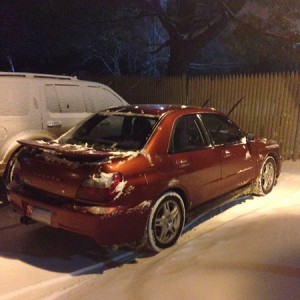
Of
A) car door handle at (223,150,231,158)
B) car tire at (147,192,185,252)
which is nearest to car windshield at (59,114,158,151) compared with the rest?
car tire at (147,192,185,252)

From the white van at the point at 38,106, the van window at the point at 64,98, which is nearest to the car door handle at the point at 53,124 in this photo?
the white van at the point at 38,106

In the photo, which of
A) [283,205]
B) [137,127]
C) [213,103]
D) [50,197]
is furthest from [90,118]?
[213,103]

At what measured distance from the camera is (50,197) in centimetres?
446

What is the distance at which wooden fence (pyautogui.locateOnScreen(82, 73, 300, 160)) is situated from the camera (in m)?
9.41

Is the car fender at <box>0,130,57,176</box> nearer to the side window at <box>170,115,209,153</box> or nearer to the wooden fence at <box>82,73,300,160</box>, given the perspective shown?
the side window at <box>170,115,209,153</box>

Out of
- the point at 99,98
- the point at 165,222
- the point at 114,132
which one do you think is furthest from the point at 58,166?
the point at 99,98

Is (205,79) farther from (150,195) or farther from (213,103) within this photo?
(150,195)

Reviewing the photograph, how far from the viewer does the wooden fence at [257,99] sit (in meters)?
9.41

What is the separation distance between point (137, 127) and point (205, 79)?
21.9 feet

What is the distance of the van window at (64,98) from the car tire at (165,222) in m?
3.29

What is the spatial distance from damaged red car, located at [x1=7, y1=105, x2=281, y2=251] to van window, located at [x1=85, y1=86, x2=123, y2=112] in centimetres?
251

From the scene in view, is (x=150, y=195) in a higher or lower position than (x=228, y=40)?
lower

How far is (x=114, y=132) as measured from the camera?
5.11m

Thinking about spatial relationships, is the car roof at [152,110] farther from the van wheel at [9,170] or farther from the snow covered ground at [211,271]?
the van wheel at [9,170]
